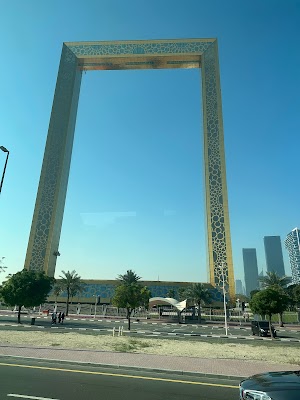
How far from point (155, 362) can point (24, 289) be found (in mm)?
32449

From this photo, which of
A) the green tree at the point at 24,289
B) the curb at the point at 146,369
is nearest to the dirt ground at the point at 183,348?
the curb at the point at 146,369

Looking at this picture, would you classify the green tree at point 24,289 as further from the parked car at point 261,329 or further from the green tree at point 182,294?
the parked car at point 261,329

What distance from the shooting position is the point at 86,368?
11648 mm

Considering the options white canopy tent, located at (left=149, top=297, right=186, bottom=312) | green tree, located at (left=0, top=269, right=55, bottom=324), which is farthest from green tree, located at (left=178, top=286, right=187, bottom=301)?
green tree, located at (left=0, top=269, right=55, bottom=324)

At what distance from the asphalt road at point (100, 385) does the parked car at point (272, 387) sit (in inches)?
106

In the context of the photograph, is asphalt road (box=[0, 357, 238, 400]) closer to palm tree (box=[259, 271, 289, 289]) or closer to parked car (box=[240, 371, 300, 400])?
parked car (box=[240, 371, 300, 400])

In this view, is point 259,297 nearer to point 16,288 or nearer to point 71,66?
point 16,288

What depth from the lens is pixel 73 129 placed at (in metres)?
79.0

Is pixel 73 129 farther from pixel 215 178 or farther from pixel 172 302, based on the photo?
pixel 172 302

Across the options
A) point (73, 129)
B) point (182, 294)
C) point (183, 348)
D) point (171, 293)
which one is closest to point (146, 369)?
point (183, 348)

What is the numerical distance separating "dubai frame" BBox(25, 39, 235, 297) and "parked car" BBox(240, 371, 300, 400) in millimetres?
58206

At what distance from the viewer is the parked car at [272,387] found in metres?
5.14

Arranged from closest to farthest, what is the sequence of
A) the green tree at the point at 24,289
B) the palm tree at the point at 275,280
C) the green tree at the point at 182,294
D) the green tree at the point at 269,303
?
1. the green tree at the point at 269,303
2. the green tree at the point at 24,289
3. the palm tree at the point at 275,280
4. the green tree at the point at 182,294

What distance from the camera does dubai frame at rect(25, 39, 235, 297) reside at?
211 feet
